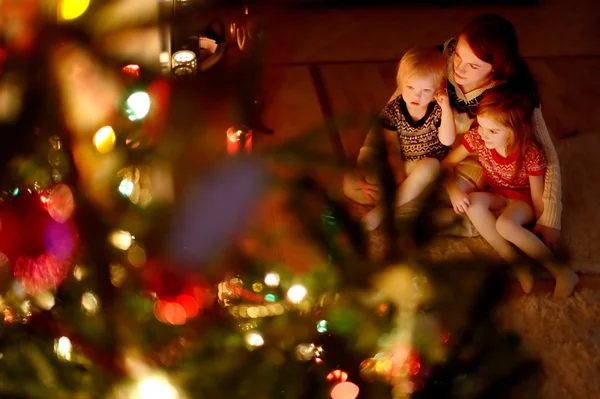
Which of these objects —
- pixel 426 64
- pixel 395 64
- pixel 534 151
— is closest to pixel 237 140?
pixel 426 64

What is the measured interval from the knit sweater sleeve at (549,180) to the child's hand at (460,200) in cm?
15

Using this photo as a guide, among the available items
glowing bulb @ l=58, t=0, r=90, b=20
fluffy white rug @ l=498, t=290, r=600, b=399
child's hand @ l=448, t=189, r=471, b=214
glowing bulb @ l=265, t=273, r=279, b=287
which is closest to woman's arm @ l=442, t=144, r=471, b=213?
child's hand @ l=448, t=189, r=471, b=214

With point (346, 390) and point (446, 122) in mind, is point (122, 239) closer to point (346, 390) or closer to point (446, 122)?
point (346, 390)

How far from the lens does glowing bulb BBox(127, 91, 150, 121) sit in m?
0.50

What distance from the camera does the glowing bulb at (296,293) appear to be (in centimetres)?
65

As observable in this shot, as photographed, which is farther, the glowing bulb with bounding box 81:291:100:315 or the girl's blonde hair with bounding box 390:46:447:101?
the girl's blonde hair with bounding box 390:46:447:101

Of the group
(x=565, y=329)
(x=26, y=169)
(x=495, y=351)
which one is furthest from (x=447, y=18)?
(x=26, y=169)

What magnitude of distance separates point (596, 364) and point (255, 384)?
0.78 m

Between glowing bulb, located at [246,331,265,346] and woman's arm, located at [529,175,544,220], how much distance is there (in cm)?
81

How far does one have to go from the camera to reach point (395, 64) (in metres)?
1.92

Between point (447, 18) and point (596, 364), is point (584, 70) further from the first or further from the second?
point (596, 364)

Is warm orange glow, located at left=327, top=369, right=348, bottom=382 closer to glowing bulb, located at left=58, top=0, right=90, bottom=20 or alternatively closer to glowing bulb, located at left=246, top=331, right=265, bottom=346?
glowing bulb, located at left=246, top=331, right=265, bottom=346

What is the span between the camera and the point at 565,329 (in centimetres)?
114

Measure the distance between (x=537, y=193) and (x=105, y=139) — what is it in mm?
979
